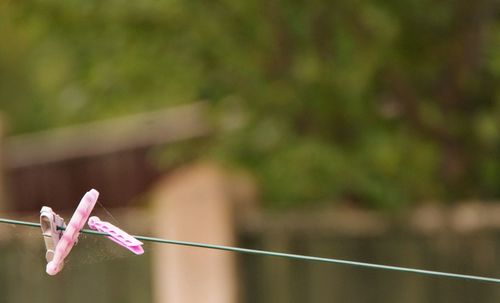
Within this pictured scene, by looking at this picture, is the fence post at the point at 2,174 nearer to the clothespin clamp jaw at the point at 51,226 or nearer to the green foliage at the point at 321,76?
the green foliage at the point at 321,76

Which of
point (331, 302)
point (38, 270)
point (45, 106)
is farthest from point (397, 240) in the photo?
point (45, 106)

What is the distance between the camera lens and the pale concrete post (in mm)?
7035

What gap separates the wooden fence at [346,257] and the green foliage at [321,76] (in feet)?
0.62

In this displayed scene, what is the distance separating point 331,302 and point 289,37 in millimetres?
1597

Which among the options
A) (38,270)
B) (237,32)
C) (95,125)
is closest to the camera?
(237,32)

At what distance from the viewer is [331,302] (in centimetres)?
704

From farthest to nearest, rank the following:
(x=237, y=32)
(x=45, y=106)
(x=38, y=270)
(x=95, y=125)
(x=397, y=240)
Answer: (x=45, y=106) < (x=95, y=125) < (x=38, y=270) < (x=397, y=240) < (x=237, y=32)

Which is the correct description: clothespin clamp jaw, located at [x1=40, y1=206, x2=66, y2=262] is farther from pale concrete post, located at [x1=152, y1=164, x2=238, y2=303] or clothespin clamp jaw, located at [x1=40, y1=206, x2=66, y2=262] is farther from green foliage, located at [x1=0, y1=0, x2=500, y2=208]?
pale concrete post, located at [x1=152, y1=164, x2=238, y2=303]

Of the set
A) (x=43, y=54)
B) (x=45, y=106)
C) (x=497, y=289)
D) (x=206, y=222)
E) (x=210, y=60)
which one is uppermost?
(x=45, y=106)

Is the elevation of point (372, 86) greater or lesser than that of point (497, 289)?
greater

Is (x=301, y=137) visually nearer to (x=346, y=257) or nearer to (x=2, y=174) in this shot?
(x=346, y=257)

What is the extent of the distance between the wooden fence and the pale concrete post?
68mm

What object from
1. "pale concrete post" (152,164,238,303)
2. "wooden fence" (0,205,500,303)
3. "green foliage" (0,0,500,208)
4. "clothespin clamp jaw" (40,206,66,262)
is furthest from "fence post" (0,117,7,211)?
"clothespin clamp jaw" (40,206,66,262)

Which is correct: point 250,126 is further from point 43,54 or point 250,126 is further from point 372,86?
point 43,54
